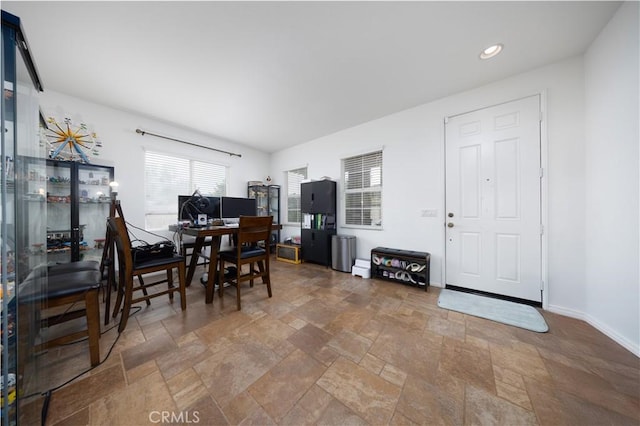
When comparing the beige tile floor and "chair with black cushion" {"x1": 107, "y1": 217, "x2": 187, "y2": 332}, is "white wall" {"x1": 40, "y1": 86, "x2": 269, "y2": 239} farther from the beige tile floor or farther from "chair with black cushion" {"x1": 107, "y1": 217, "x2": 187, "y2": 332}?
the beige tile floor

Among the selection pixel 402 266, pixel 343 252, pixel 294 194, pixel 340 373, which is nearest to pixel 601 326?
pixel 402 266

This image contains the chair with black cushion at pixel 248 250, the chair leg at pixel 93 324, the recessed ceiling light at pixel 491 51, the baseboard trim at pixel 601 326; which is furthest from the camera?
the chair with black cushion at pixel 248 250

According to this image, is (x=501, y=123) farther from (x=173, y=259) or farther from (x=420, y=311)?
(x=173, y=259)

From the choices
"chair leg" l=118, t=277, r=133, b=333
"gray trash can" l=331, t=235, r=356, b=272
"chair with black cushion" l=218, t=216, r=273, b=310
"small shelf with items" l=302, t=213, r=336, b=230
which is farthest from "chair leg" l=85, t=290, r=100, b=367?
"small shelf with items" l=302, t=213, r=336, b=230

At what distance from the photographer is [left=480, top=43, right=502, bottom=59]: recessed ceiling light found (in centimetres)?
191

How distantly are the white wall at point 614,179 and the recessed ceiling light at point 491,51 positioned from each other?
73 centimetres

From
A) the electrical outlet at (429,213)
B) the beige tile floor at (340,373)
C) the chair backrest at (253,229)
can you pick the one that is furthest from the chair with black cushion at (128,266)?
the electrical outlet at (429,213)

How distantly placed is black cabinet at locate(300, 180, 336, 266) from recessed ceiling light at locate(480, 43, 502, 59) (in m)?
2.50

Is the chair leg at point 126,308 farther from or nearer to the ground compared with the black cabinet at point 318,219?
nearer to the ground

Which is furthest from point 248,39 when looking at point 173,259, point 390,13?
point 173,259

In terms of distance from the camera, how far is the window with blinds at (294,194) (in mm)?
4812

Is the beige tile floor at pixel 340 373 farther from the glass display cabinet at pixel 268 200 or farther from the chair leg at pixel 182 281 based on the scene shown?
the glass display cabinet at pixel 268 200

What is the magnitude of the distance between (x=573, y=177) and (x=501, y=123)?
902 millimetres

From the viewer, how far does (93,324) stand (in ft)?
4.45
